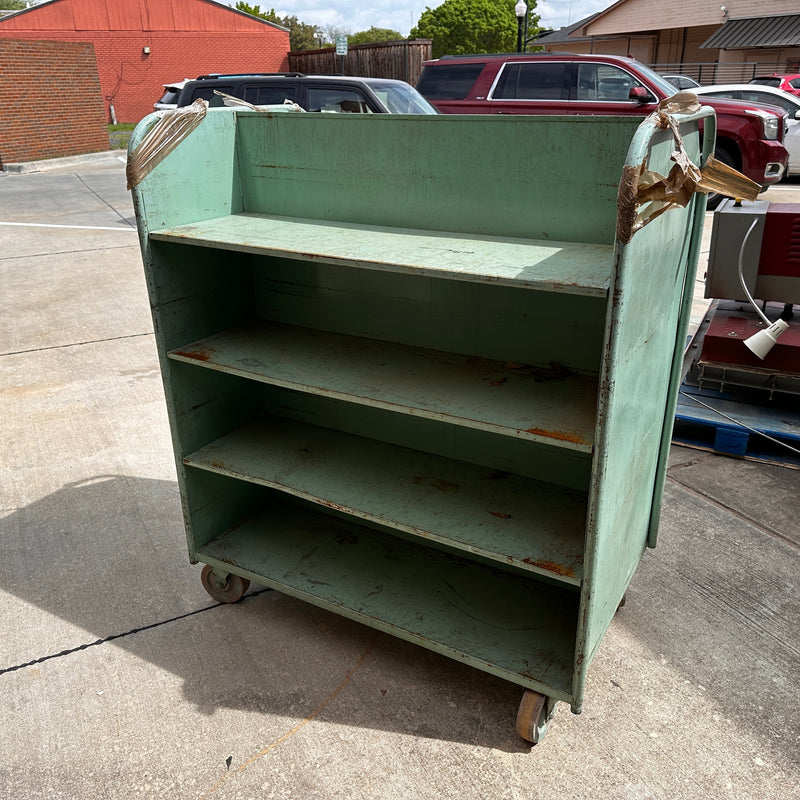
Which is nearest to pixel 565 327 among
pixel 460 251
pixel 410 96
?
pixel 460 251

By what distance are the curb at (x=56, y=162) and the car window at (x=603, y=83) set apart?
983 cm

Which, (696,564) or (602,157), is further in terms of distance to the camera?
(696,564)

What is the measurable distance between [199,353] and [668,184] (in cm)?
170

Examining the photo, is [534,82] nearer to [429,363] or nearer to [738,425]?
[738,425]

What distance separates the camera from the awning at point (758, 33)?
2283 centimetres

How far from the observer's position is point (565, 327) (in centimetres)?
245

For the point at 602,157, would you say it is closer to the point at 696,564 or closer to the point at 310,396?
the point at 310,396

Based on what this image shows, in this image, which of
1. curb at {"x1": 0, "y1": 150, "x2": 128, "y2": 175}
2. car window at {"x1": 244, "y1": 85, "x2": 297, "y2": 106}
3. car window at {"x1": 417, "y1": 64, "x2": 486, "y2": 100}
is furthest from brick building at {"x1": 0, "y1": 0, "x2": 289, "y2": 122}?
car window at {"x1": 417, "y1": 64, "x2": 486, "y2": 100}

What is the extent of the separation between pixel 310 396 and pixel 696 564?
6.01 ft

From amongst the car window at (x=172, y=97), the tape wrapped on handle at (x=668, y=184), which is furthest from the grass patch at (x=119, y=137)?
the tape wrapped on handle at (x=668, y=184)

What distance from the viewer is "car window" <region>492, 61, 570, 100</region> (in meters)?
9.13

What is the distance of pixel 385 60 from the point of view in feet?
65.7

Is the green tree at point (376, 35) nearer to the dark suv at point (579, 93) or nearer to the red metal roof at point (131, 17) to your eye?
the red metal roof at point (131, 17)

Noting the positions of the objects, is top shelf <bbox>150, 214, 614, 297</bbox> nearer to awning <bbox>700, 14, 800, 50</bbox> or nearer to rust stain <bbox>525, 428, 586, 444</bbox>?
rust stain <bbox>525, 428, 586, 444</bbox>
